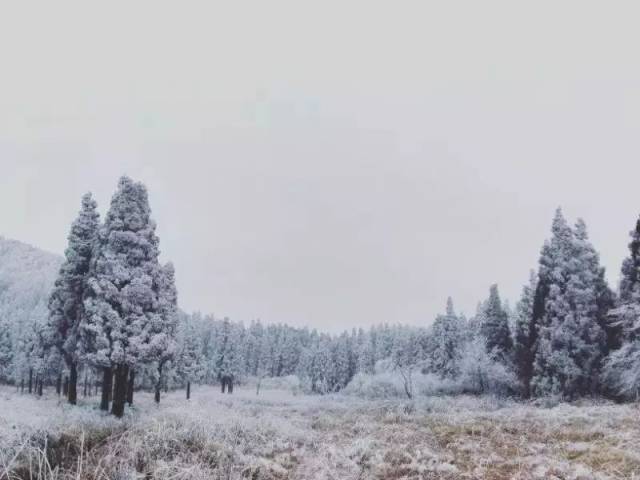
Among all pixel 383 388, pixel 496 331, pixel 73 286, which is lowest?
pixel 383 388

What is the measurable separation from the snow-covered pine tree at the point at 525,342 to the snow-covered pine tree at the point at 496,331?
1.81 metres

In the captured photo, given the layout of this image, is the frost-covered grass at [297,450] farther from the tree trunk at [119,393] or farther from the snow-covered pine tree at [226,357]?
the snow-covered pine tree at [226,357]

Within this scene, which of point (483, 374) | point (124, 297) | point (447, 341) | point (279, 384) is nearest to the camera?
point (124, 297)

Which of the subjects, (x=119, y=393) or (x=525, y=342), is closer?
(x=119, y=393)

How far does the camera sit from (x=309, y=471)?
1125 cm

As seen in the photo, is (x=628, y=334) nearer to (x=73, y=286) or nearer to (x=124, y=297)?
(x=124, y=297)

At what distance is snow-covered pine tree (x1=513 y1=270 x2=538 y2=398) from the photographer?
41.6 m

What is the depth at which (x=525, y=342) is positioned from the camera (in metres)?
44.2

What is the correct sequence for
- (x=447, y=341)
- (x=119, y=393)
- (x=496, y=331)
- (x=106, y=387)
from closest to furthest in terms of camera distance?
(x=119, y=393) < (x=106, y=387) < (x=496, y=331) < (x=447, y=341)

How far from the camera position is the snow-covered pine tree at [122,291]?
26.6 meters

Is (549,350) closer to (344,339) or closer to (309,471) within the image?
(309,471)

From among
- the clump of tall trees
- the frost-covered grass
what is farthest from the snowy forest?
the frost-covered grass

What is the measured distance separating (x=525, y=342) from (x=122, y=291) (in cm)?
3324

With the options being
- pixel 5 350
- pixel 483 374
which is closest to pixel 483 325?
pixel 483 374
